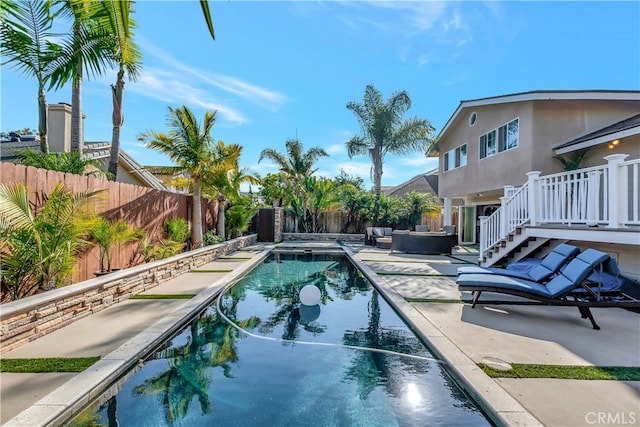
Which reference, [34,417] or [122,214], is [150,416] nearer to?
[34,417]

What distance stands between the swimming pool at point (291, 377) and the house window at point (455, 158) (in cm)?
1277

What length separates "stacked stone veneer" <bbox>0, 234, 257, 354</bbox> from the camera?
14.1 ft


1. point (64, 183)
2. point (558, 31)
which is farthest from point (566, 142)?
point (64, 183)

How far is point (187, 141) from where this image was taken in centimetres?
1205

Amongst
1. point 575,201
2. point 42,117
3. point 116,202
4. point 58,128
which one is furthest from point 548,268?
point 58,128

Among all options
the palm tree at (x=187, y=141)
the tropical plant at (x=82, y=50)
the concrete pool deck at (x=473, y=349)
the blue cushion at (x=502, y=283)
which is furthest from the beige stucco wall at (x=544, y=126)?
the tropical plant at (x=82, y=50)

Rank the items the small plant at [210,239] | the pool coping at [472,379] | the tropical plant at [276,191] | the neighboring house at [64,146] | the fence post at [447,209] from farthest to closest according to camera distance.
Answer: the tropical plant at [276,191] → the fence post at [447,209] → the neighboring house at [64,146] → the small plant at [210,239] → the pool coping at [472,379]

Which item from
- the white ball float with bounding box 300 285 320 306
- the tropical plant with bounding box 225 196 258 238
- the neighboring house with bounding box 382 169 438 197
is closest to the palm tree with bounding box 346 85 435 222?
the tropical plant with bounding box 225 196 258 238

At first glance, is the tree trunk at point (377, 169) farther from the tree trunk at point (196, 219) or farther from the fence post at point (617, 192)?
the fence post at point (617, 192)

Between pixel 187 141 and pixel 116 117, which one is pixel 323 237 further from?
pixel 116 117

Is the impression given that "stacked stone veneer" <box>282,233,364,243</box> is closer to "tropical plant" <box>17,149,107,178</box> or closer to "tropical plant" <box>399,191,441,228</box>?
"tropical plant" <box>399,191,441,228</box>

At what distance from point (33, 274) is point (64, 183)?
1863 mm

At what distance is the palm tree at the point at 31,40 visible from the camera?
747cm

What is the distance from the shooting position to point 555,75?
603 inches
